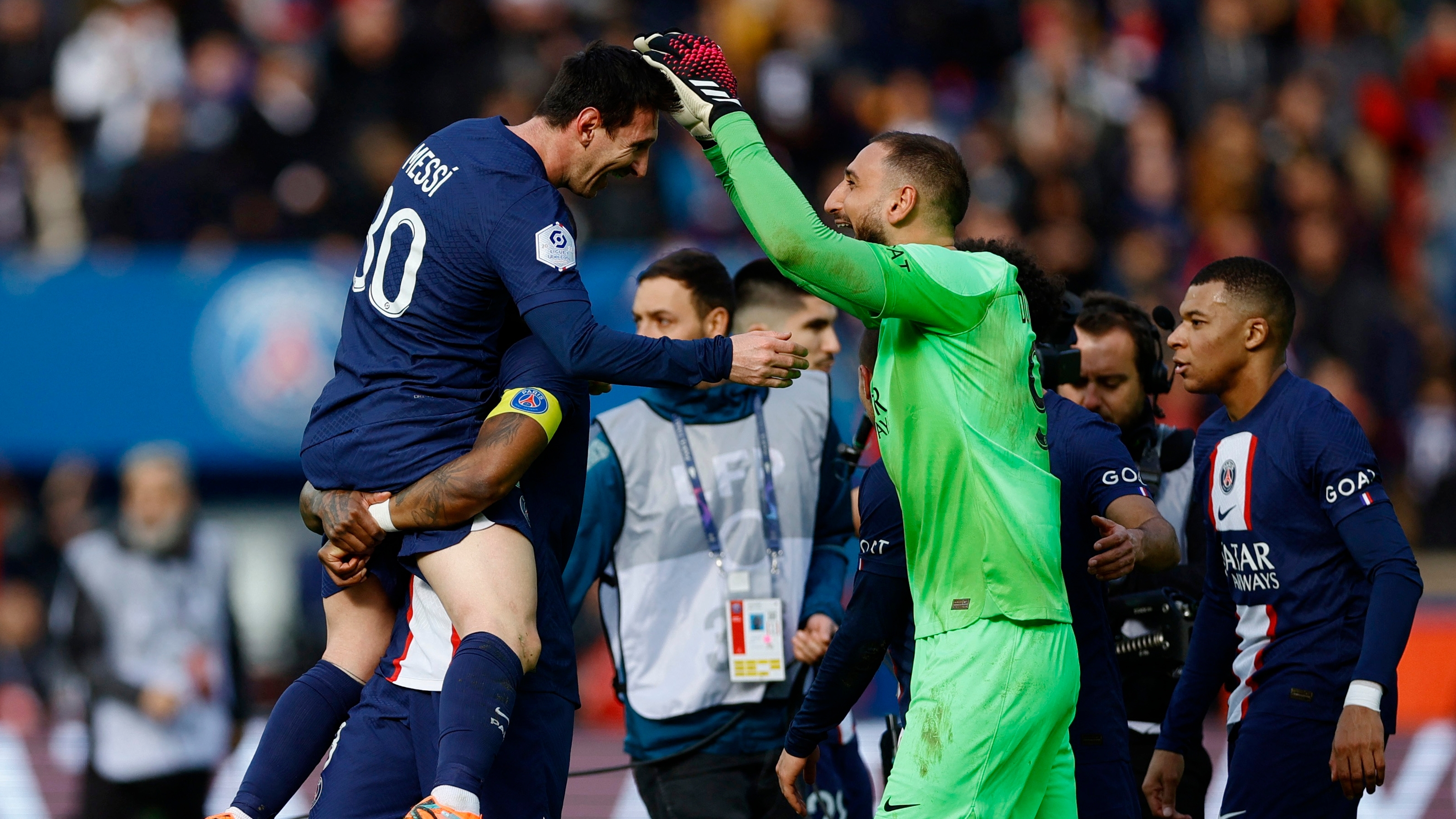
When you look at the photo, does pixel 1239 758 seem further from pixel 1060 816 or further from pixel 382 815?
pixel 382 815

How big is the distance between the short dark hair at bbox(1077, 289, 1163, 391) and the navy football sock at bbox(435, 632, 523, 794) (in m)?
2.65

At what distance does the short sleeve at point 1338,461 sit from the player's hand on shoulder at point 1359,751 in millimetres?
589

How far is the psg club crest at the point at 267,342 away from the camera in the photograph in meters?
12.6

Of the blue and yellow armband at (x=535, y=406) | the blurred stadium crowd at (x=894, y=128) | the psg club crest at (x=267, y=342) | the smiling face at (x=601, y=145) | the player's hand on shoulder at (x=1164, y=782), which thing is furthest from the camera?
the blurred stadium crowd at (x=894, y=128)

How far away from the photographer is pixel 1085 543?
5082 mm

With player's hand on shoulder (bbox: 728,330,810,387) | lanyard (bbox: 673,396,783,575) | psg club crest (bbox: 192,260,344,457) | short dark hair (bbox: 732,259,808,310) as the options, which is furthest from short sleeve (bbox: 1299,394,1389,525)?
psg club crest (bbox: 192,260,344,457)

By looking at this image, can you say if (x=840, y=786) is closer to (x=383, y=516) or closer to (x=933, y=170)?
(x=383, y=516)

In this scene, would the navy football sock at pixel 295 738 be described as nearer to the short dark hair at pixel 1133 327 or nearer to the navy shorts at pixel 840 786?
the navy shorts at pixel 840 786

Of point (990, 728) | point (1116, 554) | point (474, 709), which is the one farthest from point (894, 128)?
point (474, 709)

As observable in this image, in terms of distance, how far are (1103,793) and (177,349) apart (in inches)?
372

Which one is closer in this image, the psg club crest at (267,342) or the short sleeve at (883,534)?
the short sleeve at (883,534)

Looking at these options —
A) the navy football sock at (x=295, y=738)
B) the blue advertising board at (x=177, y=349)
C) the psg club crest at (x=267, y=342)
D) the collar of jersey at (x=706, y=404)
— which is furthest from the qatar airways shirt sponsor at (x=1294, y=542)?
the psg club crest at (x=267, y=342)

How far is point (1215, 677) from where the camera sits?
18.1 feet

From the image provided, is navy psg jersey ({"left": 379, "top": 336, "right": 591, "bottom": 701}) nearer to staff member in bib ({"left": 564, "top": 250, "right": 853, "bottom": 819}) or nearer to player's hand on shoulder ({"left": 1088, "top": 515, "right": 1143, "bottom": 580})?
staff member in bib ({"left": 564, "top": 250, "right": 853, "bottom": 819})
